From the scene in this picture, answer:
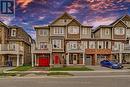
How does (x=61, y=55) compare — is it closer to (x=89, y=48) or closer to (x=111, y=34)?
(x=89, y=48)

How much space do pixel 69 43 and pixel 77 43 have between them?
166cm

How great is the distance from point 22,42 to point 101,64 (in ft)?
55.1

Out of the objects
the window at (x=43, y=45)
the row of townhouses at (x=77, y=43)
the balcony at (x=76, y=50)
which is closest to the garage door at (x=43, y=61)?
the row of townhouses at (x=77, y=43)

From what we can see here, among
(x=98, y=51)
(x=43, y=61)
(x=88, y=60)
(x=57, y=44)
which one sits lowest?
(x=43, y=61)

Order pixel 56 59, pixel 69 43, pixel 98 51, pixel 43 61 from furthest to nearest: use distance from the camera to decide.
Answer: pixel 98 51, pixel 69 43, pixel 56 59, pixel 43 61

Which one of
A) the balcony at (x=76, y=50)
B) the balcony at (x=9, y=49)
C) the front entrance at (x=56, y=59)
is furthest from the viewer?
the front entrance at (x=56, y=59)

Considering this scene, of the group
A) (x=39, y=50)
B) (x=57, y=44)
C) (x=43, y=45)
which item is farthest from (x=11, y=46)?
(x=57, y=44)

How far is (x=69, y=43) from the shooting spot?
6731 centimetres

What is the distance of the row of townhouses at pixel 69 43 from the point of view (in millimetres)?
65312

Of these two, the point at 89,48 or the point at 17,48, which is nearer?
the point at 17,48

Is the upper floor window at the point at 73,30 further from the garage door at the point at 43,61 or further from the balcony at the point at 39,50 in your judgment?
the garage door at the point at 43,61

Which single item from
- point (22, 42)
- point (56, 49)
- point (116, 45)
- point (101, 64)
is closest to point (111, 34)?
point (116, 45)

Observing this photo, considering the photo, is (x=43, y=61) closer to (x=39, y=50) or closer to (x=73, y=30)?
(x=39, y=50)

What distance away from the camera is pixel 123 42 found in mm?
70312
